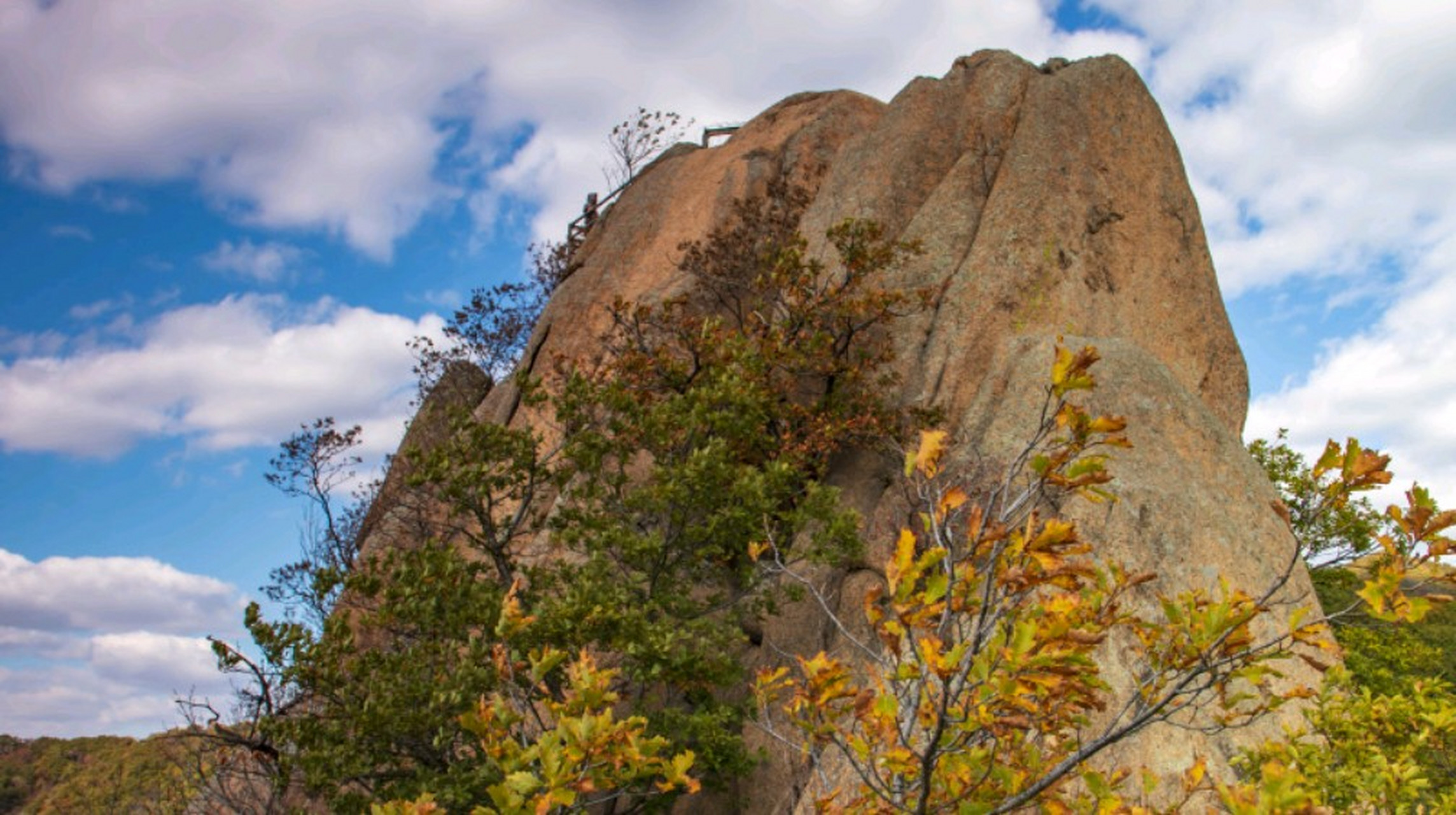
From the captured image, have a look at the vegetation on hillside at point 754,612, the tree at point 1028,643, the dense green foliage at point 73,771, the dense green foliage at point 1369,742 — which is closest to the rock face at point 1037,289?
the vegetation on hillside at point 754,612

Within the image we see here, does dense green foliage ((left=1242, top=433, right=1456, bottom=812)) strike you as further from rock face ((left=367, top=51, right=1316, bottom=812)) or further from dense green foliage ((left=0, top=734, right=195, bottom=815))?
dense green foliage ((left=0, top=734, right=195, bottom=815))

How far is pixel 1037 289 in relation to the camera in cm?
1480

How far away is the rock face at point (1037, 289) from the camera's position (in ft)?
36.6

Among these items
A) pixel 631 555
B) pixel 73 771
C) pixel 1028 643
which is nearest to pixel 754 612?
pixel 631 555

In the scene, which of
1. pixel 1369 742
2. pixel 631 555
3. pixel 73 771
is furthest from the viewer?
pixel 73 771

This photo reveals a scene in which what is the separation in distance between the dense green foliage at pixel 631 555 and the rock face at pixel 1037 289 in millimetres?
916

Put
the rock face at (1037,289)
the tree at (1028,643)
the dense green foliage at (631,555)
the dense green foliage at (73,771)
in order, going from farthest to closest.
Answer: the dense green foliage at (73,771)
the rock face at (1037,289)
the dense green foliage at (631,555)
the tree at (1028,643)

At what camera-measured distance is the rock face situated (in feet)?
36.6

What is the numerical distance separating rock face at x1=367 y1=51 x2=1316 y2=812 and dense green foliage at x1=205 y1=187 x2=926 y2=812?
916 millimetres

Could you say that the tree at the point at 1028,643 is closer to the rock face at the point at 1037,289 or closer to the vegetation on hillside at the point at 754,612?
the vegetation on hillside at the point at 754,612

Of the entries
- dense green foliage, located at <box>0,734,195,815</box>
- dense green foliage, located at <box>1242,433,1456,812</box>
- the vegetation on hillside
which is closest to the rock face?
the vegetation on hillside

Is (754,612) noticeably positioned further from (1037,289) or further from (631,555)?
(1037,289)

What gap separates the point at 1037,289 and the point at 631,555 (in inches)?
300

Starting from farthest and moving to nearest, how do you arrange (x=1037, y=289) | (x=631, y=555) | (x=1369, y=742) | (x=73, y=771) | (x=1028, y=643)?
(x=73, y=771), (x=1037, y=289), (x=631, y=555), (x=1369, y=742), (x=1028, y=643)
